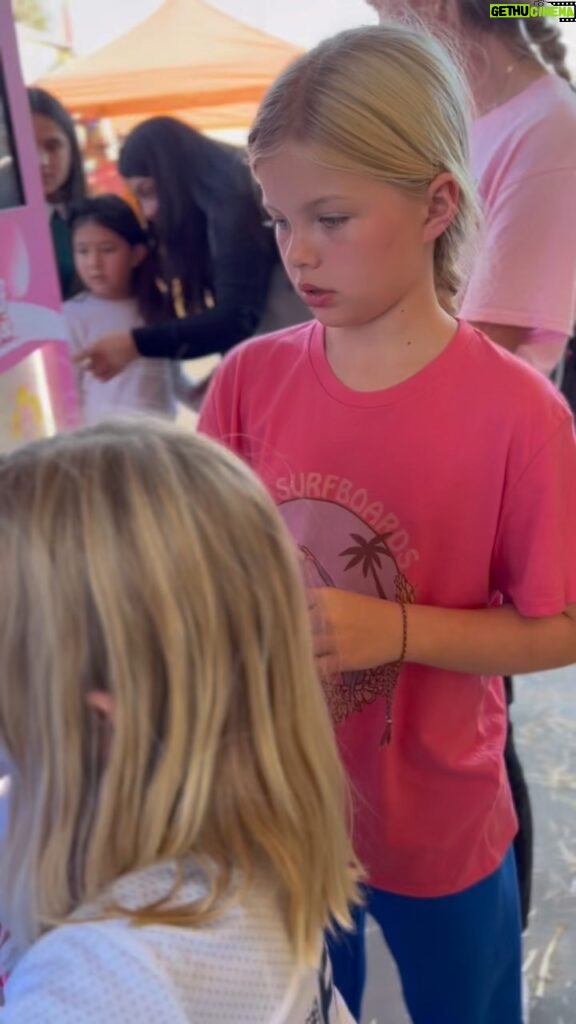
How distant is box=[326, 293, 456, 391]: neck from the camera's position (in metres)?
0.79

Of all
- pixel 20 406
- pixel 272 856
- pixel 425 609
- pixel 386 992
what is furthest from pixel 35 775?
pixel 386 992

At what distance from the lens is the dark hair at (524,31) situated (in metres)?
1.09

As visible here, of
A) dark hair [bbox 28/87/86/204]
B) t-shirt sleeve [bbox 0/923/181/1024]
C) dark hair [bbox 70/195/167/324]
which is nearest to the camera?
t-shirt sleeve [bbox 0/923/181/1024]

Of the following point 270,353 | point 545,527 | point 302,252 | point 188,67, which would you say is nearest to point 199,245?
point 188,67

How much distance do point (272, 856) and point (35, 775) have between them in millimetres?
140

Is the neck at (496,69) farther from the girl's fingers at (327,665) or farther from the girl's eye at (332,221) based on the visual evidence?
the girl's fingers at (327,665)

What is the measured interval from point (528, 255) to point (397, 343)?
0.36m

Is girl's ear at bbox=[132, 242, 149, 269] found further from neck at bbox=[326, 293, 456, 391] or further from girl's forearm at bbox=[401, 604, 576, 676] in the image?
girl's forearm at bbox=[401, 604, 576, 676]

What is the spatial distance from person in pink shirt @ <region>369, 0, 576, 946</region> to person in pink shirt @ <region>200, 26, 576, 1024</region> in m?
0.26

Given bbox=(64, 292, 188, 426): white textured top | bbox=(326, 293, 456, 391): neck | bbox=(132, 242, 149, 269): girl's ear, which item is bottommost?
bbox=(64, 292, 188, 426): white textured top

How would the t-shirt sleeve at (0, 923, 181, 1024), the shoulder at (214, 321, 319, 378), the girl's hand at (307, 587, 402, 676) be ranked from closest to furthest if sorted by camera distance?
the t-shirt sleeve at (0, 923, 181, 1024)
the girl's hand at (307, 587, 402, 676)
the shoulder at (214, 321, 319, 378)

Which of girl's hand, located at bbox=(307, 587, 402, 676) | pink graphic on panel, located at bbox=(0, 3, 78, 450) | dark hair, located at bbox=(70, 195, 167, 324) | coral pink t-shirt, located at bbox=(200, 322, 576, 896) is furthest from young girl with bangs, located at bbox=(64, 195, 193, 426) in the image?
girl's hand, located at bbox=(307, 587, 402, 676)

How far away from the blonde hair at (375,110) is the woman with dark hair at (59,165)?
945mm

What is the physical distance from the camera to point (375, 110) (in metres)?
0.71
